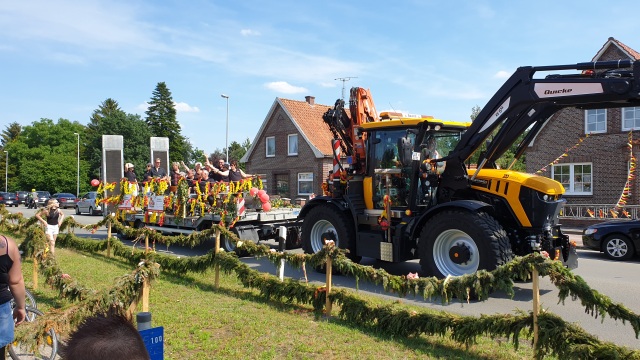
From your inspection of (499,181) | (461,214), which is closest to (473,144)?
(499,181)

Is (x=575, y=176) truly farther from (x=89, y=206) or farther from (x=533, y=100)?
(x=89, y=206)

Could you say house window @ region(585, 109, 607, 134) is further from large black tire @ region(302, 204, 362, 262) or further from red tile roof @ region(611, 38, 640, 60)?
large black tire @ region(302, 204, 362, 262)

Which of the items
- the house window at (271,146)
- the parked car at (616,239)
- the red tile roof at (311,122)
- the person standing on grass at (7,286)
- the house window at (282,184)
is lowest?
the parked car at (616,239)

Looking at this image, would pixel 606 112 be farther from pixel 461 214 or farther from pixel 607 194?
pixel 461 214

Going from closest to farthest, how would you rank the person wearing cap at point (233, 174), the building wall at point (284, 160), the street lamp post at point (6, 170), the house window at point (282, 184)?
the person wearing cap at point (233, 174) < the building wall at point (284, 160) < the house window at point (282, 184) < the street lamp post at point (6, 170)

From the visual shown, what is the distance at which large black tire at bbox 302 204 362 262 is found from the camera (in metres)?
9.67

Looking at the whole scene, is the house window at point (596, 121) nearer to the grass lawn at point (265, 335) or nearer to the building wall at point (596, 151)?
the building wall at point (596, 151)

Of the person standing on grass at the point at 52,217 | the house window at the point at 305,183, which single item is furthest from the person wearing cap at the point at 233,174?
the house window at the point at 305,183

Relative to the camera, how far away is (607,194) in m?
21.5

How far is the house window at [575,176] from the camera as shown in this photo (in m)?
22.4

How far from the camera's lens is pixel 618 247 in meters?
12.4

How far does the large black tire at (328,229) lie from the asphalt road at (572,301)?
1.82 ft

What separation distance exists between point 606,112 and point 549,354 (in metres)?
20.7

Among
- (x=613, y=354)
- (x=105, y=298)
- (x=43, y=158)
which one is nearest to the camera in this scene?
(x=613, y=354)
